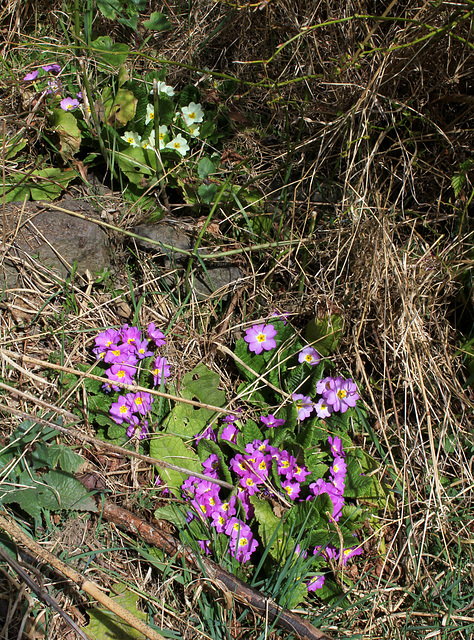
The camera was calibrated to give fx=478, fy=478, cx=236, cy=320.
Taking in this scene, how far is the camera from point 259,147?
2.67 meters

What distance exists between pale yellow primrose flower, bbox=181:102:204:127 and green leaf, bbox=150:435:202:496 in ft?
5.53

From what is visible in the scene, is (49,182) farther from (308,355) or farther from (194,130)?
(308,355)

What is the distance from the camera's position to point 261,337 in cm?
213

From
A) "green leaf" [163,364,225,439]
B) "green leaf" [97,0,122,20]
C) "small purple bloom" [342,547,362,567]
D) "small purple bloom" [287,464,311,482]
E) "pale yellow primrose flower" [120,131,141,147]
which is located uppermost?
"green leaf" [97,0,122,20]

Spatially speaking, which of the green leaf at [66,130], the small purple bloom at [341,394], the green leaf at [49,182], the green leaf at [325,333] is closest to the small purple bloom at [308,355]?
the green leaf at [325,333]

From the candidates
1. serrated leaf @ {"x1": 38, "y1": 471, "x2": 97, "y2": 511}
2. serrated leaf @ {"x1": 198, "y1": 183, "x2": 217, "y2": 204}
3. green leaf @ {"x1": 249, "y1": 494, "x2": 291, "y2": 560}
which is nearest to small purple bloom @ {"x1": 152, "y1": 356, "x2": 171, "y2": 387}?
serrated leaf @ {"x1": 38, "y1": 471, "x2": 97, "y2": 511}

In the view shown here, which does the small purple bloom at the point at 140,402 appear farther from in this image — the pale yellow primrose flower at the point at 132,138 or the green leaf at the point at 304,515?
the pale yellow primrose flower at the point at 132,138

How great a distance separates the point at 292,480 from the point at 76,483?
2.67 feet

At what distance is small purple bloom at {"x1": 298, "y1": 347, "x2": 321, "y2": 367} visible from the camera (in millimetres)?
2100

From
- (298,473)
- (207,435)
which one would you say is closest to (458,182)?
(298,473)

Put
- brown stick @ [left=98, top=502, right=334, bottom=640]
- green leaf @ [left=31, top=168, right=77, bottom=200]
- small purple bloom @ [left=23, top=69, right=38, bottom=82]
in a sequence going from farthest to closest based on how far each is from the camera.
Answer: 1. small purple bloom @ [left=23, top=69, right=38, bottom=82]
2. green leaf @ [left=31, top=168, right=77, bottom=200]
3. brown stick @ [left=98, top=502, right=334, bottom=640]

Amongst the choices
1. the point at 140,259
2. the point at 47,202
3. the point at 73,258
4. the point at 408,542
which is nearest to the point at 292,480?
the point at 408,542

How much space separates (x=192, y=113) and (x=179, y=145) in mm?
260

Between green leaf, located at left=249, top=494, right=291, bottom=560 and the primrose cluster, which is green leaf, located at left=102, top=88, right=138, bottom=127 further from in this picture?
green leaf, located at left=249, top=494, right=291, bottom=560
